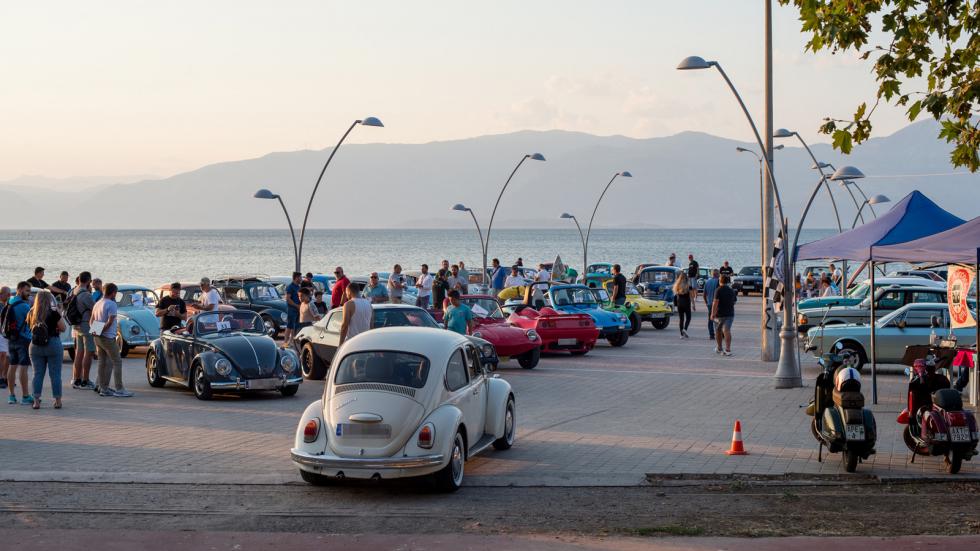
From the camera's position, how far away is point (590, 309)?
27547mm

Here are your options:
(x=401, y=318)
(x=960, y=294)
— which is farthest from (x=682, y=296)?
(x=960, y=294)

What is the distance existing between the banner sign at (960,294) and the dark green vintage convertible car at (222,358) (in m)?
10.4

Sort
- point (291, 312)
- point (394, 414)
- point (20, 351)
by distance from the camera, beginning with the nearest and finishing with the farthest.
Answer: point (394, 414) → point (20, 351) → point (291, 312)

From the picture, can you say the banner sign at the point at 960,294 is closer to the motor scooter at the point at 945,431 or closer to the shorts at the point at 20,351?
the motor scooter at the point at 945,431

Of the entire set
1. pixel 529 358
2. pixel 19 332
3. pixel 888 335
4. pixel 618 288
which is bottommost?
pixel 529 358

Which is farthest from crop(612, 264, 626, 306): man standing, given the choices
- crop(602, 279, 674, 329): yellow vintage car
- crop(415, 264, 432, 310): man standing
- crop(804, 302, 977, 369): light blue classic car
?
crop(804, 302, 977, 369): light blue classic car

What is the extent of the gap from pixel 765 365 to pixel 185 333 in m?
11.6

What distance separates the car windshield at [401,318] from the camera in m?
19.9

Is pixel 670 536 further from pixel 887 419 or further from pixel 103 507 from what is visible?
pixel 887 419

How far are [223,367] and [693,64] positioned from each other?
35.3ft

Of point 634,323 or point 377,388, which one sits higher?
point 377,388

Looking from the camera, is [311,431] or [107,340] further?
[107,340]

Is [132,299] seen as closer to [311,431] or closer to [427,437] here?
[311,431]

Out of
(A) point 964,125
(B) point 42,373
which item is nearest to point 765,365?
(A) point 964,125
